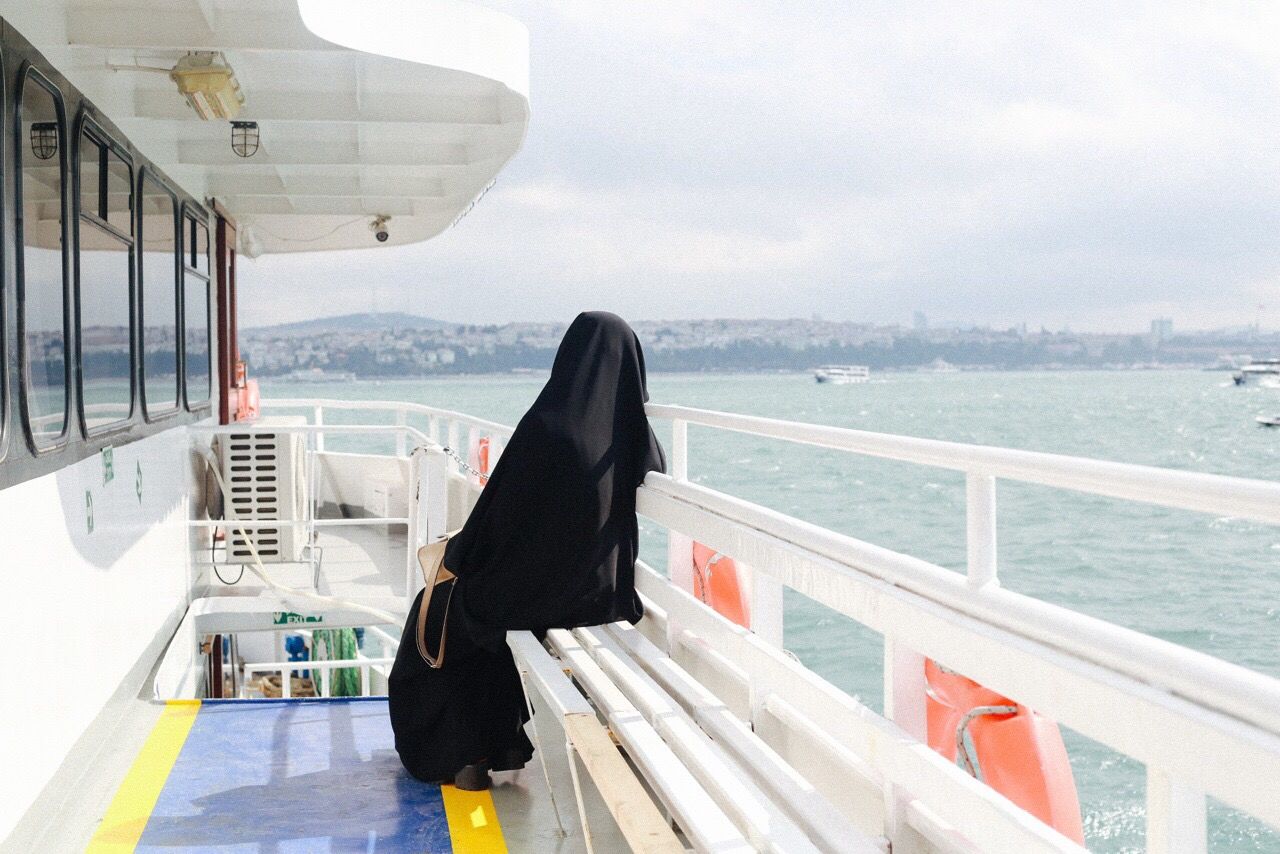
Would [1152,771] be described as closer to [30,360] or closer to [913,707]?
[913,707]

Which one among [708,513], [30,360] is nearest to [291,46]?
[30,360]

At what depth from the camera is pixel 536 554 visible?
3.98 meters

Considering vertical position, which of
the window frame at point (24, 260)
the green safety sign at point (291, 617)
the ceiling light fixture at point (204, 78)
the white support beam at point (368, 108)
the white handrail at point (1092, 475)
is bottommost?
the green safety sign at point (291, 617)

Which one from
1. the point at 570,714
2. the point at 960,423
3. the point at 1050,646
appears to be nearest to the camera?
the point at 1050,646

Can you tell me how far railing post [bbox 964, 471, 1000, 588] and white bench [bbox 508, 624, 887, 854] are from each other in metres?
0.69

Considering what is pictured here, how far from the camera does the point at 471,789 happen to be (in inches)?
167

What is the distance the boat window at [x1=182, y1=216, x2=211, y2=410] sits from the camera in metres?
7.38

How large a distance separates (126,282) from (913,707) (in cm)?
401

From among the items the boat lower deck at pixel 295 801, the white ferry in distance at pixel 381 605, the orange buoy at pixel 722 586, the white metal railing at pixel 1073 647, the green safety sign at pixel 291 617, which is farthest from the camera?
the green safety sign at pixel 291 617

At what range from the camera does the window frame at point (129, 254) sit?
427 cm

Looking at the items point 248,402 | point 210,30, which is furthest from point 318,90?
point 248,402

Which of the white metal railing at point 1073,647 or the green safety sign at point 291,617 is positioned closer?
the white metal railing at point 1073,647

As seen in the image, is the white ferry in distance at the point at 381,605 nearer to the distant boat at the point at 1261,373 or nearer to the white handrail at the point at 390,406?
the white handrail at the point at 390,406

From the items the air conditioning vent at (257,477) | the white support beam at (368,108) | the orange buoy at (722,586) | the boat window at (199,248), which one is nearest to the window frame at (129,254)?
the white support beam at (368,108)
